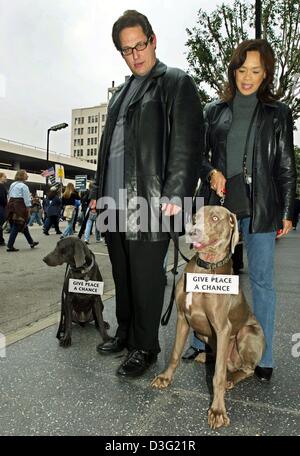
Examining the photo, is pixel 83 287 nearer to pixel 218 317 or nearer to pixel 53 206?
pixel 218 317

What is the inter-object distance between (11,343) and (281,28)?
56.0 feet

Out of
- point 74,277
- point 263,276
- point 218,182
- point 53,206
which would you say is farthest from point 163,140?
point 53,206

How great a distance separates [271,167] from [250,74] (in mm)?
640

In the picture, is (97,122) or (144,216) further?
(97,122)

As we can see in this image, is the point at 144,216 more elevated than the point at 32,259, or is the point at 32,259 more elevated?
the point at 144,216

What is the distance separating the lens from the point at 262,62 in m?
2.56

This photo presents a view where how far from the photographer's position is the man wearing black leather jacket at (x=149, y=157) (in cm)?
256

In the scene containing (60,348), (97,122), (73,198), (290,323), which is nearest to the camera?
(60,348)

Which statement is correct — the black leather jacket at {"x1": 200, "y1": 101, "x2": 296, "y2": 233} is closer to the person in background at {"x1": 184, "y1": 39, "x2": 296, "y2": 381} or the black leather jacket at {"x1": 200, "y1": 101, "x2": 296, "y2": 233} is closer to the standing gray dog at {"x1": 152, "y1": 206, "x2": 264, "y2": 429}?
the person in background at {"x1": 184, "y1": 39, "x2": 296, "y2": 381}

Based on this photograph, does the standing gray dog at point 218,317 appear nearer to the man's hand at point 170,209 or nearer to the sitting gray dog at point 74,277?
the man's hand at point 170,209

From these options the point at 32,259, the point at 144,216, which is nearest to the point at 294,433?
the point at 144,216

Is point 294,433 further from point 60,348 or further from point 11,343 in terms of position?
point 11,343
